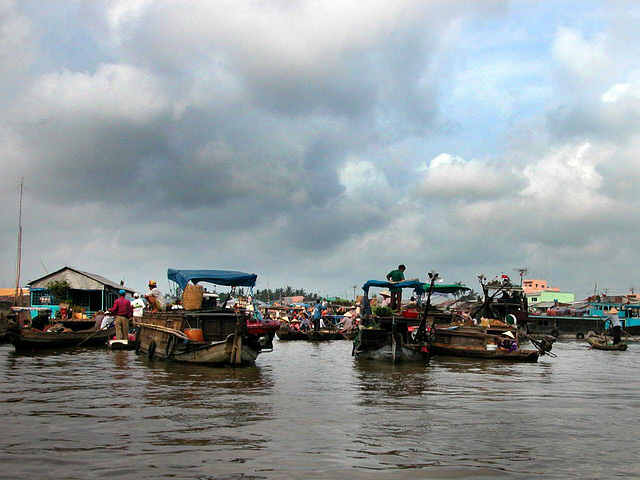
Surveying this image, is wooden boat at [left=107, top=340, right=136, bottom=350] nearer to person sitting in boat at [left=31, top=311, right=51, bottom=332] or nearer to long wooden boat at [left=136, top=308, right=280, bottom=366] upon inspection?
person sitting in boat at [left=31, top=311, right=51, bottom=332]

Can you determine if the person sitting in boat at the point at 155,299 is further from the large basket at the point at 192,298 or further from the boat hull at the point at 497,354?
the boat hull at the point at 497,354

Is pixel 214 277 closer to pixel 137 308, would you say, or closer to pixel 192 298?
pixel 192 298

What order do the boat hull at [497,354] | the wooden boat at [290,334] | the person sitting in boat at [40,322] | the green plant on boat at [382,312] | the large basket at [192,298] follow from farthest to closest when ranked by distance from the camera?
1. the wooden boat at [290,334]
2. the person sitting in boat at [40,322]
3. the boat hull at [497,354]
4. the green plant on boat at [382,312]
5. the large basket at [192,298]

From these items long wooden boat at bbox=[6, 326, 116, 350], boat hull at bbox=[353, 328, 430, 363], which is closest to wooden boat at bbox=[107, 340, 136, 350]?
long wooden boat at bbox=[6, 326, 116, 350]

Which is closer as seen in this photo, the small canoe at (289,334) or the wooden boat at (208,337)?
the wooden boat at (208,337)

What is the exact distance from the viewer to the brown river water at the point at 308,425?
6.43 m

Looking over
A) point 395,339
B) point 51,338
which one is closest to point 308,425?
point 395,339

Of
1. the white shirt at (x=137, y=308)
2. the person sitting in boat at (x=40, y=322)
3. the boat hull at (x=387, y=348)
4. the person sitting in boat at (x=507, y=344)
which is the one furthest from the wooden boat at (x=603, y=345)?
the person sitting in boat at (x=40, y=322)

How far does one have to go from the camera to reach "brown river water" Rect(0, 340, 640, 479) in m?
6.43

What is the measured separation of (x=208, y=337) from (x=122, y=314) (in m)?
5.31

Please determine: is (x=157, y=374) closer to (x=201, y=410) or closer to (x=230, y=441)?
(x=201, y=410)

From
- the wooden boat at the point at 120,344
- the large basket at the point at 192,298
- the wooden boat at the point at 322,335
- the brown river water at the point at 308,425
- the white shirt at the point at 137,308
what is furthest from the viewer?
the wooden boat at the point at 322,335

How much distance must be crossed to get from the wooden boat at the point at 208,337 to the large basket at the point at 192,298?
0.26 metres

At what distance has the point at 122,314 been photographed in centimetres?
2109
